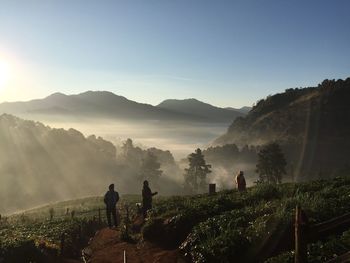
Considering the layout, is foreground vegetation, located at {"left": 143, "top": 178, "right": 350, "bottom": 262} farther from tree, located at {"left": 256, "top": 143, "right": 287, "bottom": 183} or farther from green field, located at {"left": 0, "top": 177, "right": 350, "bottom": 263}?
tree, located at {"left": 256, "top": 143, "right": 287, "bottom": 183}

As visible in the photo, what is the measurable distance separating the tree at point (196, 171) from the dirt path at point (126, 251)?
114 metres

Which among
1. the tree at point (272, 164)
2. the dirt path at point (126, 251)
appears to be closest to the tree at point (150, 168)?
the tree at point (272, 164)

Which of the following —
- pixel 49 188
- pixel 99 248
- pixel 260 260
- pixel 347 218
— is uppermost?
pixel 347 218

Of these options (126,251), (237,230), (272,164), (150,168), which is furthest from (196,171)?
(237,230)

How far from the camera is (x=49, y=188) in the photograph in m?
198

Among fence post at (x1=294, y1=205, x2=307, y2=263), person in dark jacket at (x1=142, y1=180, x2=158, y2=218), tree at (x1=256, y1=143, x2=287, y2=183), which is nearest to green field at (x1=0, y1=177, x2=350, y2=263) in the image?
person in dark jacket at (x1=142, y1=180, x2=158, y2=218)

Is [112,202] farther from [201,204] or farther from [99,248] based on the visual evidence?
[201,204]

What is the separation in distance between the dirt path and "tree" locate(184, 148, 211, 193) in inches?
4494

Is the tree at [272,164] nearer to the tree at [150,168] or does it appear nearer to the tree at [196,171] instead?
the tree at [196,171]

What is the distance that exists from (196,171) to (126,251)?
121659 mm

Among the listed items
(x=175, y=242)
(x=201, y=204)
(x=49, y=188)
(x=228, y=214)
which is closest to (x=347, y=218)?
(x=228, y=214)

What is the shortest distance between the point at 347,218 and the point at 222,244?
780 cm

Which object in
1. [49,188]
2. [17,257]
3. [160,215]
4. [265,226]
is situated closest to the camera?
[265,226]

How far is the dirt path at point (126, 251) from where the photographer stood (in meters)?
17.2
